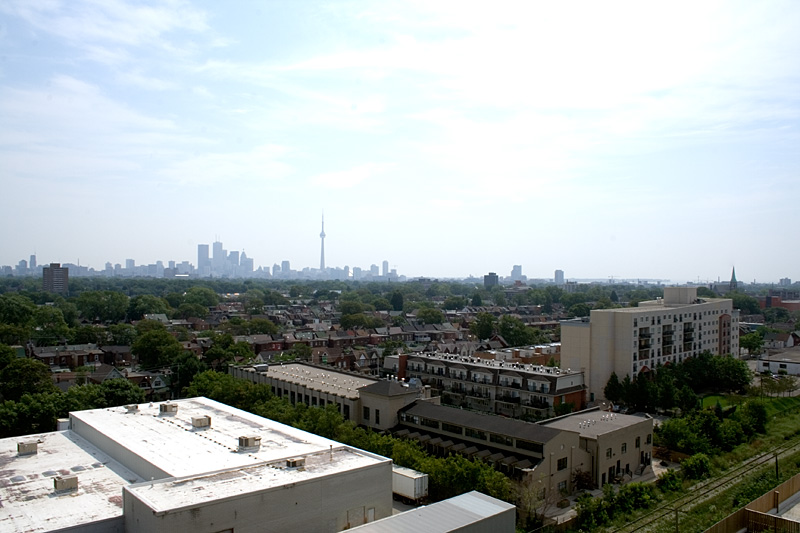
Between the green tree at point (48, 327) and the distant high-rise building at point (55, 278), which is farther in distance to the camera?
the distant high-rise building at point (55, 278)

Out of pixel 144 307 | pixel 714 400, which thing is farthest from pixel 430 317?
pixel 714 400

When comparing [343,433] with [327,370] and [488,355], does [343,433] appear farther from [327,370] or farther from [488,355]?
[488,355]

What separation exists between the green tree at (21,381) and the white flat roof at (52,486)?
12787 millimetres

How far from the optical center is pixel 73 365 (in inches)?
1965

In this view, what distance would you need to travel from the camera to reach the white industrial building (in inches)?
531

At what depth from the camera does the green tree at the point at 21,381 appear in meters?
31.8

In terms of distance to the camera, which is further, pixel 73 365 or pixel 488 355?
pixel 73 365

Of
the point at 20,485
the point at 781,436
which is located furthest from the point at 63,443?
the point at 781,436

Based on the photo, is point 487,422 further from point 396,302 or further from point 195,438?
point 396,302

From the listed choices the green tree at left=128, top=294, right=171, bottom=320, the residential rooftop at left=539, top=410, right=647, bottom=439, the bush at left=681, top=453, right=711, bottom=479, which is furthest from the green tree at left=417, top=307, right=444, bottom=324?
the bush at left=681, top=453, right=711, bottom=479

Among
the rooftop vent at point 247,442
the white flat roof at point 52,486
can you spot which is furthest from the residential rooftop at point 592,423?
the white flat roof at point 52,486

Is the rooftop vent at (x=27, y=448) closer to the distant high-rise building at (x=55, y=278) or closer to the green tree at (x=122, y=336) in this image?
the green tree at (x=122, y=336)

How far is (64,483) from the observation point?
50.7 feet

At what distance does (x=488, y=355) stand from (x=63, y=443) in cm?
3133
